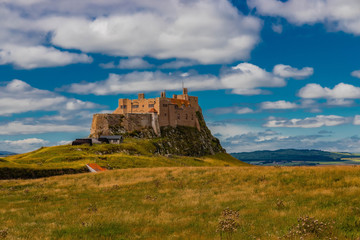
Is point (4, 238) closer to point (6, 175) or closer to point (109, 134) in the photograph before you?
point (6, 175)

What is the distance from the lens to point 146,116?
128 meters

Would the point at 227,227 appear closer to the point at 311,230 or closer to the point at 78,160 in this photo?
the point at 311,230

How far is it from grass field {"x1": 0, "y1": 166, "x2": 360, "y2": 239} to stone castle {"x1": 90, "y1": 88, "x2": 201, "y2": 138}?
87403mm

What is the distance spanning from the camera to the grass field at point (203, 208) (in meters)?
13.5

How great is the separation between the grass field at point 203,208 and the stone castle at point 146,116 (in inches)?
3441

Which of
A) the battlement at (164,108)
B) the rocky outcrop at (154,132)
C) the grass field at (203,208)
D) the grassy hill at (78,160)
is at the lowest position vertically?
the grass field at (203,208)

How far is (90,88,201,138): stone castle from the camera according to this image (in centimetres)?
11831

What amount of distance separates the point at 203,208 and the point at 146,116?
110110 millimetres

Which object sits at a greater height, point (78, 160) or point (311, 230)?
point (78, 160)

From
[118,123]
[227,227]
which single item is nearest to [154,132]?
[118,123]

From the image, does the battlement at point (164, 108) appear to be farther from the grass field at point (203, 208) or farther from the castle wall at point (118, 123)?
the grass field at point (203, 208)

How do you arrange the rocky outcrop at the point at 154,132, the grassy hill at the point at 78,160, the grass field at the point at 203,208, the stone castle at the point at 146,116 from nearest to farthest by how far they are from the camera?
the grass field at the point at 203,208
the grassy hill at the point at 78,160
the rocky outcrop at the point at 154,132
the stone castle at the point at 146,116

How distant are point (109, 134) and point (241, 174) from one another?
302 feet

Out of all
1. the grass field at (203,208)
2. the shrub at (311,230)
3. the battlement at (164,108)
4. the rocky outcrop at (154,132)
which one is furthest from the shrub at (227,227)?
Answer: the battlement at (164,108)
